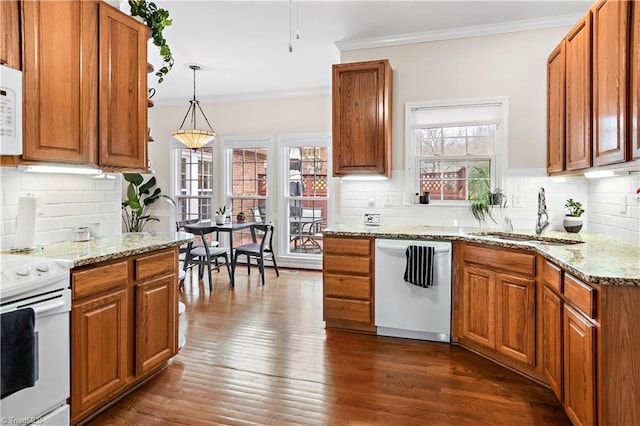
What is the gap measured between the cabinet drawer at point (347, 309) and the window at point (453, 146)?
1.41 m

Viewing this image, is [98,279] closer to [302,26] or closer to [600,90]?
[302,26]

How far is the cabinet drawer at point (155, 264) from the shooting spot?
7.78 feet

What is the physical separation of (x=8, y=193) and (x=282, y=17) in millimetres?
2676

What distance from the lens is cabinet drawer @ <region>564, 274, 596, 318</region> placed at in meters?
1.75

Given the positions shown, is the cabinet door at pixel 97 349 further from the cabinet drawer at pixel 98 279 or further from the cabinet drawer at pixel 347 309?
the cabinet drawer at pixel 347 309

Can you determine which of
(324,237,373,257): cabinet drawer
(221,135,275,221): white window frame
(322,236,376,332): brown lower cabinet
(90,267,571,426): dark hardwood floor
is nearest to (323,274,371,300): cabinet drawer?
(322,236,376,332): brown lower cabinet

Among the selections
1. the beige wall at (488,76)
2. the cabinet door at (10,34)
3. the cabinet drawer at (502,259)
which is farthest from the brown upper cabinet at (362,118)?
the cabinet door at (10,34)

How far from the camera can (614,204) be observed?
296cm

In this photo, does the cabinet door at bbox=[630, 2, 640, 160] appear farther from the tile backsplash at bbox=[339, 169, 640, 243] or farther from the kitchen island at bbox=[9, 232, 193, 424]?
the kitchen island at bbox=[9, 232, 193, 424]

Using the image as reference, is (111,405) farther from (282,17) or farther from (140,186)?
(140,186)

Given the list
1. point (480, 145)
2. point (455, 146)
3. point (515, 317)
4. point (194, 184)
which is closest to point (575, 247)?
point (515, 317)

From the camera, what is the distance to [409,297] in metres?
3.34

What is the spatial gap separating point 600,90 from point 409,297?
206 centimetres

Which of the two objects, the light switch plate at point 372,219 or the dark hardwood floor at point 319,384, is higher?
the light switch plate at point 372,219
